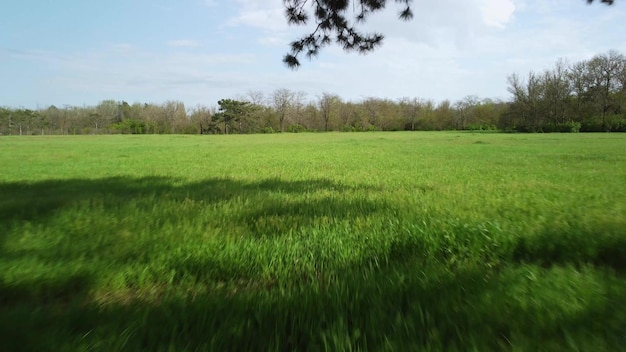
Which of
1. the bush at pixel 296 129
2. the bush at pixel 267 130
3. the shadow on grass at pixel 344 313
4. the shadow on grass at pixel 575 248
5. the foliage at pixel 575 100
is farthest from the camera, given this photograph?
the bush at pixel 296 129

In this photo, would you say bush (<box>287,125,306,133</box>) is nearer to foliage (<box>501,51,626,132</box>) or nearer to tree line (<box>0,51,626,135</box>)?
tree line (<box>0,51,626,135</box>)

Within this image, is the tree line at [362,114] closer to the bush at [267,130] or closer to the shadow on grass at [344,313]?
the bush at [267,130]

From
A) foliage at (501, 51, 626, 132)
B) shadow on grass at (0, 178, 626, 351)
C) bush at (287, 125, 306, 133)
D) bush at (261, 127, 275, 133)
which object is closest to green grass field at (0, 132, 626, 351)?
shadow on grass at (0, 178, 626, 351)

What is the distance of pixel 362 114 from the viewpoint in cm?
9375

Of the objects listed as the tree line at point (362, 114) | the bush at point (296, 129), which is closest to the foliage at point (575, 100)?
the tree line at point (362, 114)

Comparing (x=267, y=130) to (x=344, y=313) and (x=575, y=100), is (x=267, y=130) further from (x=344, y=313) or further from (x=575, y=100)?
(x=344, y=313)

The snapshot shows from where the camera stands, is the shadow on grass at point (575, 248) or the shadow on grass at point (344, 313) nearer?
the shadow on grass at point (344, 313)

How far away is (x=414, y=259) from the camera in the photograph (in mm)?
2906

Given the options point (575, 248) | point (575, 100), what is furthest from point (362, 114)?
point (575, 248)

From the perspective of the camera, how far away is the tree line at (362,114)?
55594 mm

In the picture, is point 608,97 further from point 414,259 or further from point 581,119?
point 414,259

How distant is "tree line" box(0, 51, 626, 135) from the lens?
55594mm

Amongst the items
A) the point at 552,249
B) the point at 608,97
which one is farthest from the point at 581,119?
the point at 552,249

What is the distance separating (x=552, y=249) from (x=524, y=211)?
1.50 meters
